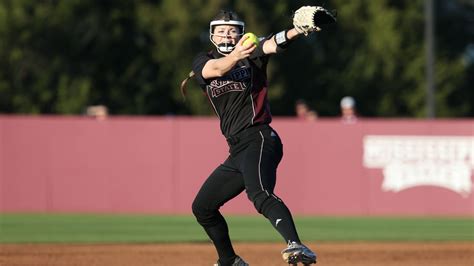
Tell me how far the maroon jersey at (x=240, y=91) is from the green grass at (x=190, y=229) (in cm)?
564

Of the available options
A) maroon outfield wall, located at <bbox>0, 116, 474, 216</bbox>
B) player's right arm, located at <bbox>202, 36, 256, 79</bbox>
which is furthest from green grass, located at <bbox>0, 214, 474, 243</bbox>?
player's right arm, located at <bbox>202, 36, 256, 79</bbox>

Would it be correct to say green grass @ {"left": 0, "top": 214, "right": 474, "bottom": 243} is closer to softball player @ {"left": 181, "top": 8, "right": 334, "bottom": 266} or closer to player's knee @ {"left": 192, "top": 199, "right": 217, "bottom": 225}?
player's knee @ {"left": 192, "top": 199, "right": 217, "bottom": 225}

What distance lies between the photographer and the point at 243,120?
877 centimetres

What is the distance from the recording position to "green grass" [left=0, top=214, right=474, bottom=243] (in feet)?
48.3

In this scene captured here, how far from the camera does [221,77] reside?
8.71 meters

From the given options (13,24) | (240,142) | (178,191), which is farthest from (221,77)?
(13,24)

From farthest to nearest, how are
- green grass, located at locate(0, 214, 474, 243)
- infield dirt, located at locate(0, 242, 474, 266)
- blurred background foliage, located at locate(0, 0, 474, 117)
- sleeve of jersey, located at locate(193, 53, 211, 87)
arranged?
blurred background foliage, located at locate(0, 0, 474, 117)
green grass, located at locate(0, 214, 474, 243)
infield dirt, located at locate(0, 242, 474, 266)
sleeve of jersey, located at locate(193, 53, 211, 87)

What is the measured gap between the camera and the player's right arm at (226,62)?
802cm

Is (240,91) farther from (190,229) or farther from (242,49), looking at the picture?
(190,229)

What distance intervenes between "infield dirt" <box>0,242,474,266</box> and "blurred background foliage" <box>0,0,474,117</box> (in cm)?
1378

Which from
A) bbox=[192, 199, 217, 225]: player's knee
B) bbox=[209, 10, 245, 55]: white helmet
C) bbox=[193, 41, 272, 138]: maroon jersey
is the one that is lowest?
bbox=[192, 199, 217, 225]: player's knee

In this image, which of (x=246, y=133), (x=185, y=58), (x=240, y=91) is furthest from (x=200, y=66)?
(x=185, y=58)

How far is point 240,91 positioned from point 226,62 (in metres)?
0.57

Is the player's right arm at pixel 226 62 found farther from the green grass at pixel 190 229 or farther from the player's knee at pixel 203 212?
the green grass at pixel 190 229
